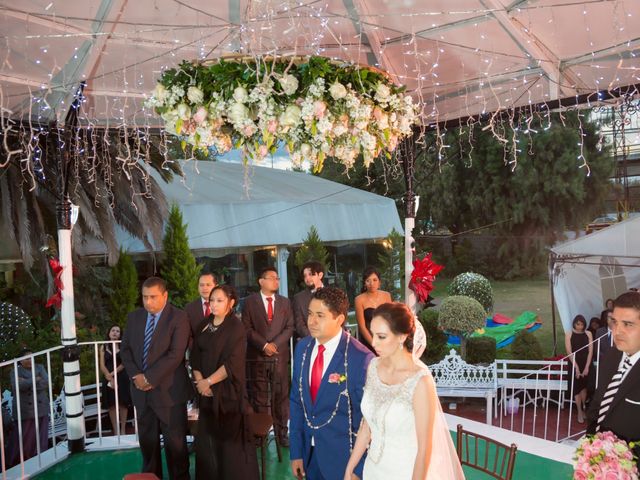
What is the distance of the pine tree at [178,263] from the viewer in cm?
1334

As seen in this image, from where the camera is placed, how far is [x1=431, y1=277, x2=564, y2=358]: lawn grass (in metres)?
20.3

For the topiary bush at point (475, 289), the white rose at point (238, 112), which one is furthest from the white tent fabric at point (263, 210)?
the white rose at point (238, 112)

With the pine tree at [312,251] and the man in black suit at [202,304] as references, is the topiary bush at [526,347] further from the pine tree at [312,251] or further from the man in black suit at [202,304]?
the man in black suit at [202,304]

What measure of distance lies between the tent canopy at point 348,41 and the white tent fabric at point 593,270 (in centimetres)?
517

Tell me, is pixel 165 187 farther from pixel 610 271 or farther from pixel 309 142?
Answer: pixel 309 142

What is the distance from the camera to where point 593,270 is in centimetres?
1216

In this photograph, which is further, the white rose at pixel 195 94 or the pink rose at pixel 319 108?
the white rose at pixel 195 94

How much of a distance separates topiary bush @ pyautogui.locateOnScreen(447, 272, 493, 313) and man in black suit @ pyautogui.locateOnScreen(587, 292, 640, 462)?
48.0ft

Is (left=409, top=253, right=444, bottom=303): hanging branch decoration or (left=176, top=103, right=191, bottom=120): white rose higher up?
(left=176, top=103, right=191, bottom=120): white rose

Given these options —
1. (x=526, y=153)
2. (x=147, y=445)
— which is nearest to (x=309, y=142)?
(x=147, y=445)

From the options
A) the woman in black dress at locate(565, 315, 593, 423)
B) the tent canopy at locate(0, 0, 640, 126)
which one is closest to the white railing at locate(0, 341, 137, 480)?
the tent canopy at locate(0, 0, 640, 126)

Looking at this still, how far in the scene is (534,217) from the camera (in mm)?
23734

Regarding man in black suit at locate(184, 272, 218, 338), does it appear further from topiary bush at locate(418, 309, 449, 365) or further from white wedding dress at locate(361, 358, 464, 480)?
topiary bush at locate(418, 309, 449, 365)

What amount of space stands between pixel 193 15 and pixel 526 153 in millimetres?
18520
